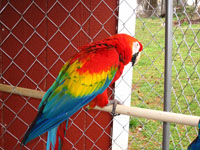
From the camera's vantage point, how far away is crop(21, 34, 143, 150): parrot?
648mm

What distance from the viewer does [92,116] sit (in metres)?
1.13

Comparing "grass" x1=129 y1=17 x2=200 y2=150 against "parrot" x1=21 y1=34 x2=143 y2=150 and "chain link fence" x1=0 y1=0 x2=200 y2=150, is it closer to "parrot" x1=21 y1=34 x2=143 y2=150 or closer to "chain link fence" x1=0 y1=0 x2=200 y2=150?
"chain link fence" x1=0 y1=0 x2=200 y2=150

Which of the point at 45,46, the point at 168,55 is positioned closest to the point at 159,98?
the point at 45,46

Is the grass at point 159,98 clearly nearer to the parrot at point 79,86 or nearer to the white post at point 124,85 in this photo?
the white post at point 124,85

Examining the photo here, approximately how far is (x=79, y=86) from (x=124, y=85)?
441mm

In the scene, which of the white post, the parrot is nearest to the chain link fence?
the white post

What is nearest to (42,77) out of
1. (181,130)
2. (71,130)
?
(71,130)

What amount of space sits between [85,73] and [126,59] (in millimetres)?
172

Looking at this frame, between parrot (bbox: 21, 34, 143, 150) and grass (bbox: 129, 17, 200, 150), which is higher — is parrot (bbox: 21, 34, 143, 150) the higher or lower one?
the higher one

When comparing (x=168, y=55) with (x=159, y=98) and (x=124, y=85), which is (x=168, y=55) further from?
(x=159, y=98)

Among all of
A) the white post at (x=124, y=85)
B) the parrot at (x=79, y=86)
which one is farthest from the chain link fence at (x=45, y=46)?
the parrot at (x=79, y=86)

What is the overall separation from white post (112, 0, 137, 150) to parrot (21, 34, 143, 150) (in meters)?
0.25

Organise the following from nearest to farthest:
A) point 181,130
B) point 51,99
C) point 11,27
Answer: point 51,99 < point 11,27 < point 181,130

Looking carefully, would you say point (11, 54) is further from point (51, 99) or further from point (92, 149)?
point (92, 149)
